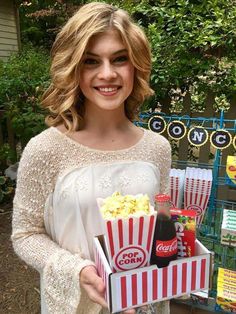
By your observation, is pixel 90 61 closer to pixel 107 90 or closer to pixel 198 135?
pixel 107 90

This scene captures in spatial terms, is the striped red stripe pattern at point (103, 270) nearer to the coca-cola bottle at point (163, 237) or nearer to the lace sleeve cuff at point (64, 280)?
the lace sleeve cuff at point (64, 280)

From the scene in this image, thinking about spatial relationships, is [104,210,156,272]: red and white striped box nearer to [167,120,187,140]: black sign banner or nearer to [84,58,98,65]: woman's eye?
[84,58,98,65]: woman's eye

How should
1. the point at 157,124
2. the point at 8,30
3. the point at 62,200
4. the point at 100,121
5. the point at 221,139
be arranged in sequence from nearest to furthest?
the point at 62,200
the point at 100,121
the point at 221,139
the point at 157,124
the point at 8,30

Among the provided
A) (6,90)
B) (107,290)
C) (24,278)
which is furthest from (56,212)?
(6,90)

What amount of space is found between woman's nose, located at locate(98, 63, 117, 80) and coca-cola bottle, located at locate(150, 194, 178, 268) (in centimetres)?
44

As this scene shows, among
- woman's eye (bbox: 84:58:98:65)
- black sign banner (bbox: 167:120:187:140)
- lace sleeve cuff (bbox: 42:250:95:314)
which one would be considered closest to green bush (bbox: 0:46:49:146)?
black sign banner (bbox: 167:120:187:140)

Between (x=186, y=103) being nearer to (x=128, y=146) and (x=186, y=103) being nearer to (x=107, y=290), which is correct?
(x=128, y=146)

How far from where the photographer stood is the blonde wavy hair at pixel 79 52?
1.13m

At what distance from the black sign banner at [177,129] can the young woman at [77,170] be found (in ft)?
4.09

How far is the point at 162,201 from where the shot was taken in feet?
3.17

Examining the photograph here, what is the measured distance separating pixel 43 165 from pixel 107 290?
47cm

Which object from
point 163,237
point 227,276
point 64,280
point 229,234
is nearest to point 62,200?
point 64,280

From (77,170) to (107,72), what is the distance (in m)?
0.36

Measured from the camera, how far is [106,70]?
1.12 metres
